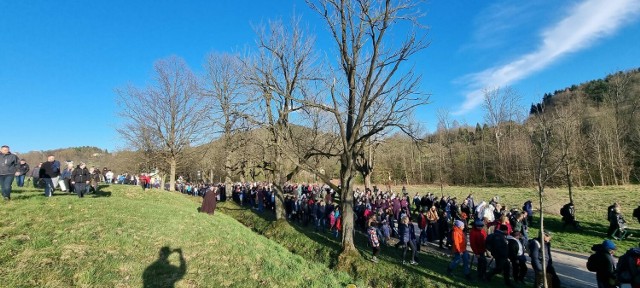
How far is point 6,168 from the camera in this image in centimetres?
1099

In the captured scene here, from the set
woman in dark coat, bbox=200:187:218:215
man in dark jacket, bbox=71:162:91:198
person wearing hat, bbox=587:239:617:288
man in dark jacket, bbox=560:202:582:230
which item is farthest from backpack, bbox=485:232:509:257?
man in dark jacket, bbox=71:162:91:198

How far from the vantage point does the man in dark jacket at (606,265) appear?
755 cm

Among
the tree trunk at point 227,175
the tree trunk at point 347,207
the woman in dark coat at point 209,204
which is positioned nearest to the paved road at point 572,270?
the tree trunk at point 347,207

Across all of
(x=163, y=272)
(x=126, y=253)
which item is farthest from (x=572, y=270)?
(x=126, y=253)

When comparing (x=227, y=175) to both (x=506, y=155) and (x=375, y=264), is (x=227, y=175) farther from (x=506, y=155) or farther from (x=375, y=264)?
(x=506, y=155)

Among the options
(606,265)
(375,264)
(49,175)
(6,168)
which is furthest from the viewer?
(49,175)

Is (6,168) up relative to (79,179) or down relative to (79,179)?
up

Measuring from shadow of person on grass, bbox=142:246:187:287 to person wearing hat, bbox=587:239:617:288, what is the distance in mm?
9555

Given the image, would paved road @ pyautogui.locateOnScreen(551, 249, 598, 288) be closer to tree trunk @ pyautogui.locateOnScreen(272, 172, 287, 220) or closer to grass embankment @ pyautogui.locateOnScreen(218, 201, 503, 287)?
grass embankment @ pyautogui.locateOnScreen(218, 201, 503, 287)

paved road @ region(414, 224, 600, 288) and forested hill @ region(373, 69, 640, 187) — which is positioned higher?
forested hill @ region(373, 69, 640, 187)

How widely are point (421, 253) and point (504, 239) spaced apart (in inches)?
162

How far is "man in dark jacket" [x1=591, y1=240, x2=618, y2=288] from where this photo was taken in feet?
24.8

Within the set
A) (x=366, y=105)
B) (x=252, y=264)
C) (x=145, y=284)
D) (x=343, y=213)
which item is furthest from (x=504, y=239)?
(x=145, y=284)

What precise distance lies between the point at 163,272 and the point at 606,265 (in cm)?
1001
